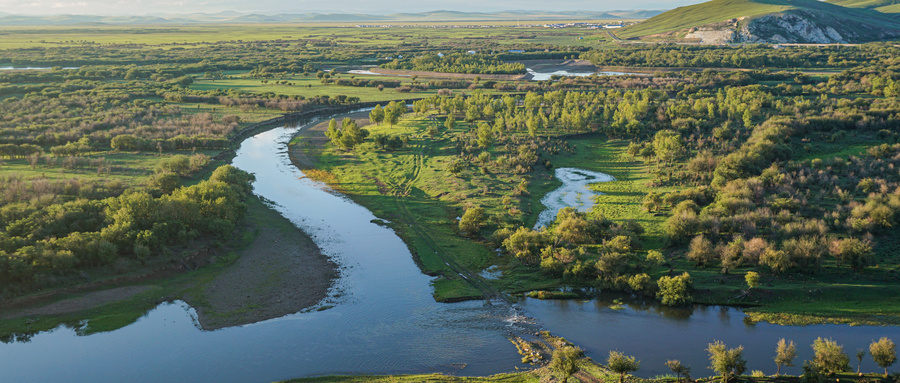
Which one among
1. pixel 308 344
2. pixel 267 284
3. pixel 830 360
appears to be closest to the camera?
pixel 830 360

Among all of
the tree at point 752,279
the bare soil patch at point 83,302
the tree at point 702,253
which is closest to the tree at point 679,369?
the tree at point 752,279

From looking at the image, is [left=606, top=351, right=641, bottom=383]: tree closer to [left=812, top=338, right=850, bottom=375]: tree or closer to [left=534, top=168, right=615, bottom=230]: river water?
[left=812, top=338, right=850, bottom=375]: tree

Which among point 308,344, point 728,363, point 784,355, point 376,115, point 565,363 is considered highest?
point 376,115

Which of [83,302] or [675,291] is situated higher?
[675,291]

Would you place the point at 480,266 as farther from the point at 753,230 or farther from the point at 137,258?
the point at 137,258

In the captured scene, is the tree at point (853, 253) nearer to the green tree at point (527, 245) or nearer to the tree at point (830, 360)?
the tree at point (830, 360)

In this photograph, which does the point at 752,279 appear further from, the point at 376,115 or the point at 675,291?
the point at 376,115

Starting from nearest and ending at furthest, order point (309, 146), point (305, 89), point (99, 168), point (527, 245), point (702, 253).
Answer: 1. point (702, 253)
2. point (527, 245)
3. point (99, 168)
4. point (309, 146)
5. point (305, 89)

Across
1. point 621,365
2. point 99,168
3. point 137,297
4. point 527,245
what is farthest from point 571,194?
point 99,168
